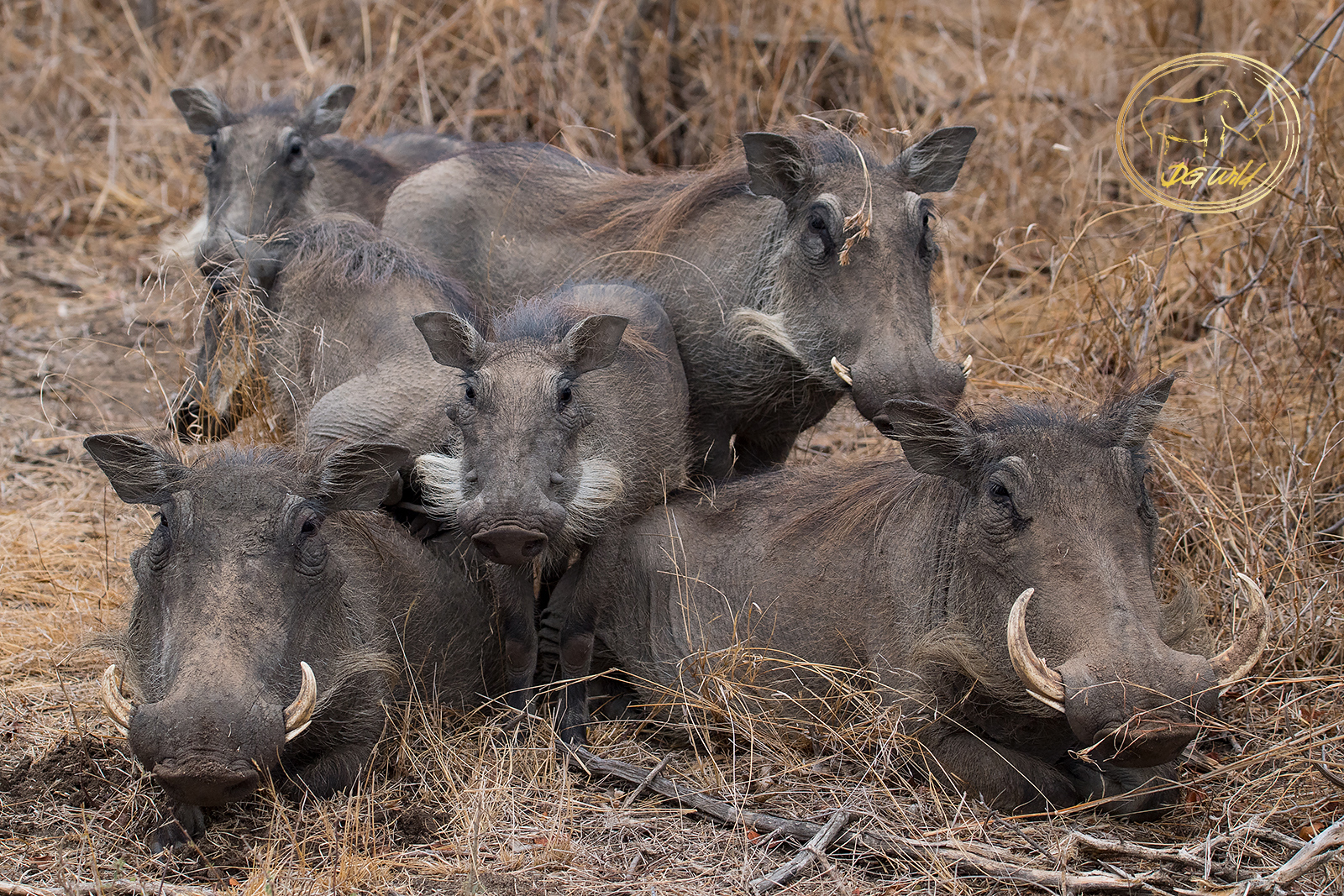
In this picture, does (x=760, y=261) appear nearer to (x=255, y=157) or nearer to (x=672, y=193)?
(x=672, y=193)

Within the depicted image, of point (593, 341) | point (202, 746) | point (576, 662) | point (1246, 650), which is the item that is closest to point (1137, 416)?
point (1246, 650)

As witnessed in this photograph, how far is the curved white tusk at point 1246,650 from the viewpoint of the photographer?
3127mm

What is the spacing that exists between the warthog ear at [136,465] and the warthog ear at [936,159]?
239 centimetres

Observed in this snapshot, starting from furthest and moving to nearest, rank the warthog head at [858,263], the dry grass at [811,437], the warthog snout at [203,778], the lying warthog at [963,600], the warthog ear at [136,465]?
the warthog head at [858,263] < the warthog ear at [136,465] < the dry grass at [811,437] < the lying warthog at [963,600] < the warthog snout at [203,778]

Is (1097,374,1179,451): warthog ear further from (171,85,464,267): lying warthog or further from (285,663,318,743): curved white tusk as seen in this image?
(171,85,464,267): lying warthog

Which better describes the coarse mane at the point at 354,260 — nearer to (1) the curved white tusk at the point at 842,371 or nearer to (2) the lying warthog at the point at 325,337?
(2) the lying warthog at the point at 325,337

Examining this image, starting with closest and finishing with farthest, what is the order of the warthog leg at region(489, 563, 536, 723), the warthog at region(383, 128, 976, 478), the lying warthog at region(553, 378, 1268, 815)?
the lying warthog at region(553, 378, 1268, 815) → the warthog leg at region(489, 563, 536, 723) → the warthog at region(383, 128, 976, 478)

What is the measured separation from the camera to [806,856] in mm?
3152

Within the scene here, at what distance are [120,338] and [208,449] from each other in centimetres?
292

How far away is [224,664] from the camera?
3078 millimetres

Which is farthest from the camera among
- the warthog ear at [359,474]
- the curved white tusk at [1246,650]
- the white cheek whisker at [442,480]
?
the white cheek whisker at [442,480]

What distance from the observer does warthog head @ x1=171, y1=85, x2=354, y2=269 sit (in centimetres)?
549

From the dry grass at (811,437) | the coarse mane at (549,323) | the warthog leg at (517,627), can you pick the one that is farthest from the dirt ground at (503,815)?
the coarse mane at (549,323)

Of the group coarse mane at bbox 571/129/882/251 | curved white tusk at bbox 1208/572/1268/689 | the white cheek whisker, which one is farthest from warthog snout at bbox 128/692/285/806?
coarse mane at bbox 571/129/882/251
